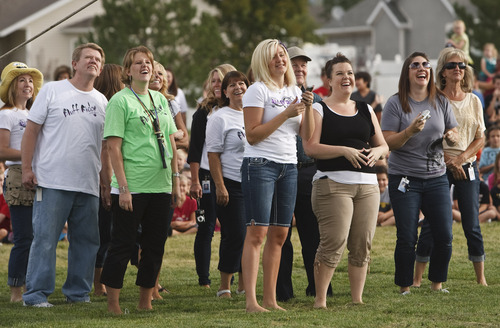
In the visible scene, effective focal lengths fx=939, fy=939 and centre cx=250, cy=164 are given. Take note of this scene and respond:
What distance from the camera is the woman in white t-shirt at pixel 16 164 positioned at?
8203 mm

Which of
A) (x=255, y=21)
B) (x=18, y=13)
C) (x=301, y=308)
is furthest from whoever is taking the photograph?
(x=255, y=21)

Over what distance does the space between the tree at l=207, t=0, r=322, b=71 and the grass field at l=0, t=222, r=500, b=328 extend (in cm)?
3066

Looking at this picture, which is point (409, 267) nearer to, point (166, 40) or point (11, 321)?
point (11, 321)

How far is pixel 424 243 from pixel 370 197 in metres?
1.53

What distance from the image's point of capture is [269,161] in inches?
275

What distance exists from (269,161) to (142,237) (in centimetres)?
125

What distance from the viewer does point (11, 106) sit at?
27.7 ft

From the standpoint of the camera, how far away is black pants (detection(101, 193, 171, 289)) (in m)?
7.18

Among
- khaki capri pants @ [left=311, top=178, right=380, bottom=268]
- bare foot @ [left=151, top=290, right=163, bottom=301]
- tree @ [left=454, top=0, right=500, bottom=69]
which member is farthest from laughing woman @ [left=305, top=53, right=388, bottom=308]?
tree @ [left=454, top=0, right=500, bottom=69]

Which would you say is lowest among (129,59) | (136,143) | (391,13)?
(136,143)

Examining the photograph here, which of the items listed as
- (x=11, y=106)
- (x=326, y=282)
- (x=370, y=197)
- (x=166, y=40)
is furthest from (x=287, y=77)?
(x=166, y=40)

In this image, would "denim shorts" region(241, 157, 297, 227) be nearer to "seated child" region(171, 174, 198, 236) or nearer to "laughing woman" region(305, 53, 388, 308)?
"laughing woman" region(305, 53, 388, 308)

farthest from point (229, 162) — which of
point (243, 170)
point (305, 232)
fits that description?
point (243, 170)

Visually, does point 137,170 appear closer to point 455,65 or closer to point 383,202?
point 455,65
